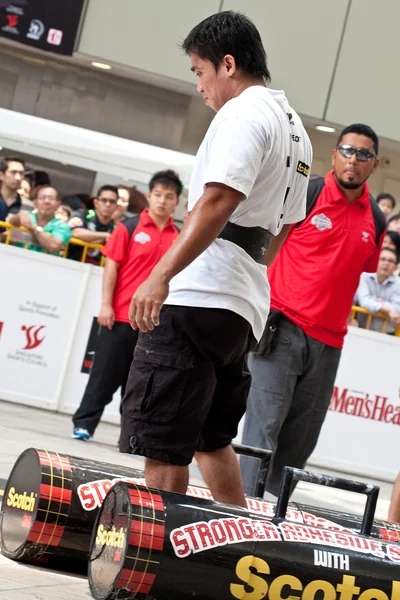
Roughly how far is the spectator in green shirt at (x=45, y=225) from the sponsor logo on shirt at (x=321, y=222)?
437 cm

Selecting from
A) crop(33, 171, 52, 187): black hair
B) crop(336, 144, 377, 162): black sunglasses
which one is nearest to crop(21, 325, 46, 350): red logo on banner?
crop(33, 171, 52, 187): black hair

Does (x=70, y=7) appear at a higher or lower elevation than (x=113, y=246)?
higher

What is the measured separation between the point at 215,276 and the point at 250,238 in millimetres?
176

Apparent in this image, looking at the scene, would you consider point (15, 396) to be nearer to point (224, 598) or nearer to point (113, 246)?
point (113, 246)

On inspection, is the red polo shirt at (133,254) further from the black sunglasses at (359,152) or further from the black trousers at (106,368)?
the black sunglasses at (359,152)

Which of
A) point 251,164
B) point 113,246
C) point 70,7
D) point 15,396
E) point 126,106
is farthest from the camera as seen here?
point 126,106

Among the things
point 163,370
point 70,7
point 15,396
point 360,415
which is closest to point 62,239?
point 15,396

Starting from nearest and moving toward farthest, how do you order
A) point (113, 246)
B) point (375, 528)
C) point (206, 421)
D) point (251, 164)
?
point (251, 164)
point (206, 421)
point (375, 528)
point (113, 246)

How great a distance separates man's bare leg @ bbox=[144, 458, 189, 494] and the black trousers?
437 centimetres

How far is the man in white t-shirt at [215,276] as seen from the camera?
2.88 metres

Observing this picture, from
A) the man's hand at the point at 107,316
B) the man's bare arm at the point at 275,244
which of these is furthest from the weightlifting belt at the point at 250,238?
the man's hand at the point at 107,316

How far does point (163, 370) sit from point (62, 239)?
19.9ft

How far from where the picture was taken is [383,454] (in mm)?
9094

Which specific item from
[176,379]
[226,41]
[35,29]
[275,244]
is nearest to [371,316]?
[275,244]
